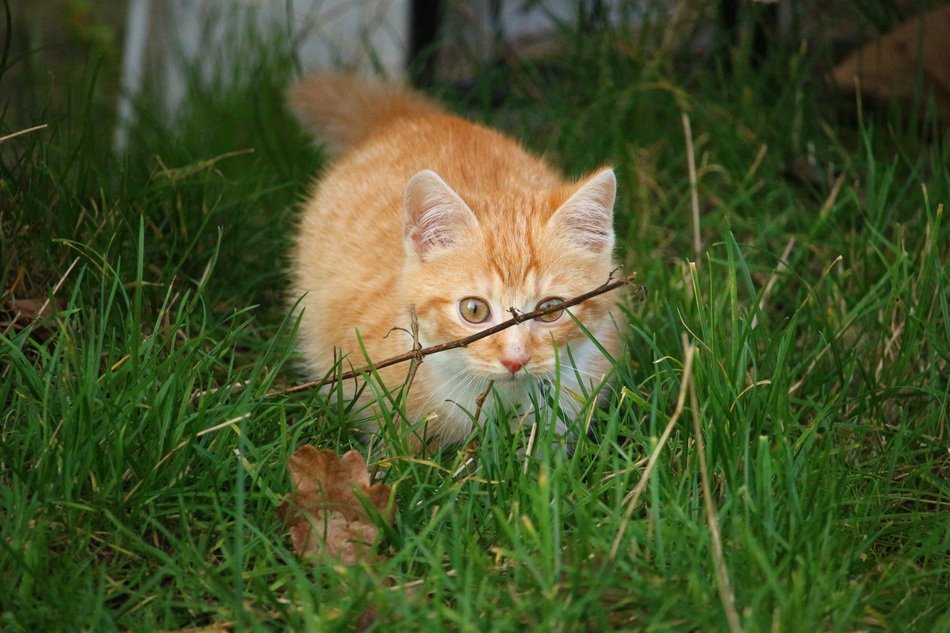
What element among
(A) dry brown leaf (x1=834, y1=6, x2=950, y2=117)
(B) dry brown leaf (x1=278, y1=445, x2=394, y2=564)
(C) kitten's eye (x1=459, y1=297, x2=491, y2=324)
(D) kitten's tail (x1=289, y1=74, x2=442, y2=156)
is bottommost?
(B) dry brown leaf (x1=278, y1=445, x2=394, y2=564)

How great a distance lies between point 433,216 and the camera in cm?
294

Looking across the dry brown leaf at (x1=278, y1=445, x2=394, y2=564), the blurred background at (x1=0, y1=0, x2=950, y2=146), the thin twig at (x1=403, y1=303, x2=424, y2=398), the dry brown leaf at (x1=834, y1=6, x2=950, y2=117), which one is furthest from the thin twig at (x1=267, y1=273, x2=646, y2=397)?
the dry brown leaf at (x1=834, y1=6, x2=950, y2=117)

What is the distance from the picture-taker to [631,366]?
10.3ft

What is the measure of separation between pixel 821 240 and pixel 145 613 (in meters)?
2.68

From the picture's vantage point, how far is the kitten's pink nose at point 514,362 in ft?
8.70

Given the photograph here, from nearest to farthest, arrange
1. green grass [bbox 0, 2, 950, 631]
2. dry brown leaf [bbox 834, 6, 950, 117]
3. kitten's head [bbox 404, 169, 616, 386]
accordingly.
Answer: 1. green grass [bbox 0, 2, 950, 631]
2. kitten's head [bbox 404, 169, 616, 386]
3. dry brown leaf [bbox 834, 6, 950, 117]

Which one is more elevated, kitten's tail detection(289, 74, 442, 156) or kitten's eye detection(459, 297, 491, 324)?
kitten's tail detection(289, 74, 442, 156)

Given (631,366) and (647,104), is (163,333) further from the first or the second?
(647,104)

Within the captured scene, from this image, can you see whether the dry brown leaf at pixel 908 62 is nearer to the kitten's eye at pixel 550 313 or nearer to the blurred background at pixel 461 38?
the blurred background at pixel 461 38

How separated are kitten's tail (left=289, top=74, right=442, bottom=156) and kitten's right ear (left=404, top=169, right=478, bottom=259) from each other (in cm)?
121

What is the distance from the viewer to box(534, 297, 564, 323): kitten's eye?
280 cm

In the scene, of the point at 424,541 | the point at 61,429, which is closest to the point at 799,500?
the point at 424,541

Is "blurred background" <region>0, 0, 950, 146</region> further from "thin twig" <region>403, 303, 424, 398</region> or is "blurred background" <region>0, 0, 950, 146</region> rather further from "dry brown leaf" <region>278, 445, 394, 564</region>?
"dry brown leaf" <region>278, 445, 394, 564</region>

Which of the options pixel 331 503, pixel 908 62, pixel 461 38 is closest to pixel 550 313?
pixel 331 503
